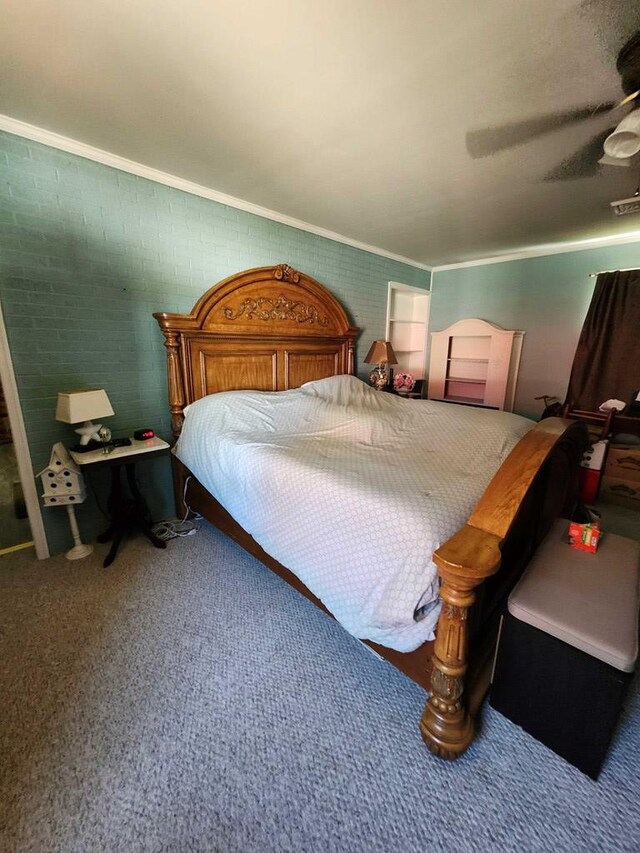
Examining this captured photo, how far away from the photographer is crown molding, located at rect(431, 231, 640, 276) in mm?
3461

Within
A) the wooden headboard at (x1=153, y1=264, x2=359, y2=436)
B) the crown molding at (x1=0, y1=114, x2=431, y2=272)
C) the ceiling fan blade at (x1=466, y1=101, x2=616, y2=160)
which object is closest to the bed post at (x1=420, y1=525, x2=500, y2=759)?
the ceiling fan blade at (x1=466, y1=101, x2=616, y2=160)

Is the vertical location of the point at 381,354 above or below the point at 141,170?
below

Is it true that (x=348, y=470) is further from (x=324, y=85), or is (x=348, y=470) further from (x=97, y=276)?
(x=97, y=276)

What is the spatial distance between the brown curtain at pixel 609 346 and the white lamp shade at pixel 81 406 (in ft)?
15.0

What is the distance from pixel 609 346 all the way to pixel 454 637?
398cm

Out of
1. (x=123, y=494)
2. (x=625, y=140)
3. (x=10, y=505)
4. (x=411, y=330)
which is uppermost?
(x=625, y=140)

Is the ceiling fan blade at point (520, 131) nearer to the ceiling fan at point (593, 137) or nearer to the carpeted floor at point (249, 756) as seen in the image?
the ceiling fan at point (593, 137)

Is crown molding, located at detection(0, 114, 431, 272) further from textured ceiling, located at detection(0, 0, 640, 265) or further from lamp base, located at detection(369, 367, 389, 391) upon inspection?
lamp base, located at detection(369, 367, 389, 391)

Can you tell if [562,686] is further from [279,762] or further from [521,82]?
[521,82]

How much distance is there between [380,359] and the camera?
385 cm

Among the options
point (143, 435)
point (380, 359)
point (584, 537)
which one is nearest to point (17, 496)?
point (143, 435)

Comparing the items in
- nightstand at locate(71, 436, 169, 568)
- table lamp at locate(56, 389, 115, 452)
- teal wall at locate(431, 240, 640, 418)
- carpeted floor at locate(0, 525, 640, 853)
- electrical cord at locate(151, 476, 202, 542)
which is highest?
teal wall at locate(431, 240, 640, 418)

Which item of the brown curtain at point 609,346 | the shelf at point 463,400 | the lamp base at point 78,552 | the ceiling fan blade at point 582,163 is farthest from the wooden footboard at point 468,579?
the shelf at point 463,400

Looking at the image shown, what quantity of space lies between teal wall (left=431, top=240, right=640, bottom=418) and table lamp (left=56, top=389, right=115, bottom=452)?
14.6ft
